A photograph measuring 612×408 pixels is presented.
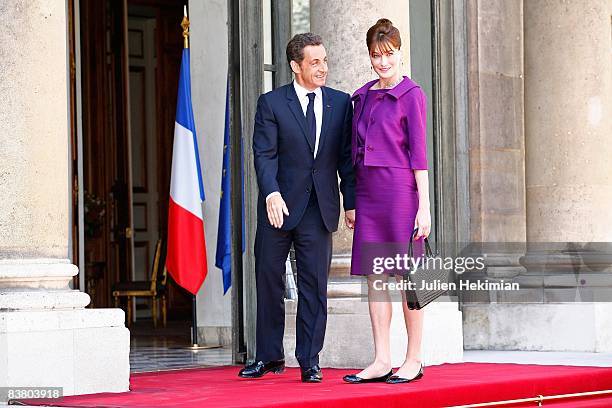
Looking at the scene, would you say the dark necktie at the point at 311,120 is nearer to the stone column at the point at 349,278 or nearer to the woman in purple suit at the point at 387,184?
the woman in purple suit at the point at 387,184

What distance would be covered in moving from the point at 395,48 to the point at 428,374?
179cm

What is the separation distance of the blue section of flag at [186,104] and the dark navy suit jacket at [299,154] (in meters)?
→ 3.57

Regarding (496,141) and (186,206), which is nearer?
(496,141)

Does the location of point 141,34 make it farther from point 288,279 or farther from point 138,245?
point 288,279

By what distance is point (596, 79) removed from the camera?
9.94 metres

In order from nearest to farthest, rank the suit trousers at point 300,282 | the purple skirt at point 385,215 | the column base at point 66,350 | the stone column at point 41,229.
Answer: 1. the column base at point 66,350
2. the stone column at point 41,229
3. the purple skirt at point 385,215
4. the suit trousers at point 300,282

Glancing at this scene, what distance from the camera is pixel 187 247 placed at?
10477 millimetres

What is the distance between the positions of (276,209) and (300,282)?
0.42 m

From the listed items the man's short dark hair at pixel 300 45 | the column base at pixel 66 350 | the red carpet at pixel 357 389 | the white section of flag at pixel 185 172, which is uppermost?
the man's short dark hair at pixel 300 45

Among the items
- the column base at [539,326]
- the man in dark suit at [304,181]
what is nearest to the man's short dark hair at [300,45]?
the man in dark suit at [304,181]

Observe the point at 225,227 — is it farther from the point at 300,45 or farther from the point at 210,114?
the point at 300,45

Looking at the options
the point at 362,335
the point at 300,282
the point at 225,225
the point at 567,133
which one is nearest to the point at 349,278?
the point at 362,335

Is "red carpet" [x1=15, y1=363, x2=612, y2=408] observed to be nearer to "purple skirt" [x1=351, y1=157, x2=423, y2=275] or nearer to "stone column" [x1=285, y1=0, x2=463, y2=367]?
"stone column" [x1=285, y1=0, x2=463, y2=367]

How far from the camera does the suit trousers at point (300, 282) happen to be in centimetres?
655
